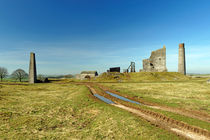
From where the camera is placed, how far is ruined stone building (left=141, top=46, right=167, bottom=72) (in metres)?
54.9

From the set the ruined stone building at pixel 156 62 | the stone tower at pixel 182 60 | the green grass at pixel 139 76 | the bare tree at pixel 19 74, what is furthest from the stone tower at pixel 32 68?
the stone tower at pixel 182 60

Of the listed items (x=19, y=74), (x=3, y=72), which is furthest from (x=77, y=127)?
(x=3, y=72)

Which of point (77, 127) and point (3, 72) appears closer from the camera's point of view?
point (77, 127)

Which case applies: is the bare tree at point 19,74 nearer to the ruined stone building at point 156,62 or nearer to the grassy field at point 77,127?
the grassy field at point 77,127

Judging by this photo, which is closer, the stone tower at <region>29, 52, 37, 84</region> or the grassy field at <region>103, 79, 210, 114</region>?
the grassy field at <region>103, 79, 210, 114</region>

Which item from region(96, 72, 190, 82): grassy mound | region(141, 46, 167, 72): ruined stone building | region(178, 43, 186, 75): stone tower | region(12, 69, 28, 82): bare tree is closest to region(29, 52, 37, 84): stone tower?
region(12, 69, 28, 82): bare tree

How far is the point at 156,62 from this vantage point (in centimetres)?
5822

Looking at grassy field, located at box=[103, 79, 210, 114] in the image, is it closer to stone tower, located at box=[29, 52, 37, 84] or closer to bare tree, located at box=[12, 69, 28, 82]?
stone tower, located at box=[29, 52, 37, 84]

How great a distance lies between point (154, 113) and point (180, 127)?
8.52 ft

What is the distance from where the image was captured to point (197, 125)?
23.9 feet

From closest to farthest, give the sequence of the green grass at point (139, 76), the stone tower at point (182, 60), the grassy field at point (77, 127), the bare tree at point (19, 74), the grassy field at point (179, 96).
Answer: the grassy field at point (77, 127), the grassy field at point (179, 96), the green grass at point (139, 76), the bare tree at point (19, 74), the stone tower at point (182, 60)

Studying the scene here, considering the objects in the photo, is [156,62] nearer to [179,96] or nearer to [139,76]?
[139,76]

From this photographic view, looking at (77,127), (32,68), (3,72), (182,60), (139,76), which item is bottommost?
(77,127)

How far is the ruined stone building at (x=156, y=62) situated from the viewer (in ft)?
180
